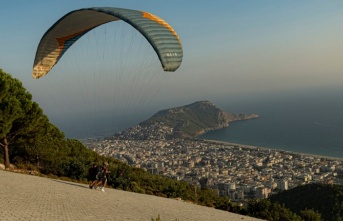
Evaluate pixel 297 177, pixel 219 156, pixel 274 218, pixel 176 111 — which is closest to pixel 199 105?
pixel 176 111

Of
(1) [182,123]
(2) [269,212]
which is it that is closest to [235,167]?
(2) [269,212]

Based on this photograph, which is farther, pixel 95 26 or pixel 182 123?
pixel 182 123

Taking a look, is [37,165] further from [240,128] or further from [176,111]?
[240,128]

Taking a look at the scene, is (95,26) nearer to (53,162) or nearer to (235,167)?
(53,162)

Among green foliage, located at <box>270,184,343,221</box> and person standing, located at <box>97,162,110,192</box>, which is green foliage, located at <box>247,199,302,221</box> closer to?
person standing, located at <box>97,162,110,192</box>

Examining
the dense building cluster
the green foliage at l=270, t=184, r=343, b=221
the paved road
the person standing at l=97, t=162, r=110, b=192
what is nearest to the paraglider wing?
the paved road
